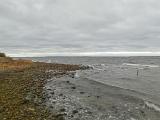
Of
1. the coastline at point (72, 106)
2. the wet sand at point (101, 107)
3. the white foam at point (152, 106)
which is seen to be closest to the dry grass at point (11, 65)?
the coastline at point (72, 106)

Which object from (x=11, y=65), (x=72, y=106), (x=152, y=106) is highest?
(x=11, y=65)

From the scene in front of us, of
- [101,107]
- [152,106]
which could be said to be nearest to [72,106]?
[101,107]

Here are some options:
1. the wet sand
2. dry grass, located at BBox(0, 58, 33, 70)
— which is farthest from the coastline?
dry grass, located at BBox(0, 58, 33, 70)

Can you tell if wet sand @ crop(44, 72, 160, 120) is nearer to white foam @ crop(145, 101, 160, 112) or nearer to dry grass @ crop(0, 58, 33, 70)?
white foam @ crop(145, 101, 160, 112)

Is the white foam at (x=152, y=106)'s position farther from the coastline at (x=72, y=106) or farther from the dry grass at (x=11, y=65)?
the dry grass at (x=11, y=65)

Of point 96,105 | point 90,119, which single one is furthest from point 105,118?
point 96,105

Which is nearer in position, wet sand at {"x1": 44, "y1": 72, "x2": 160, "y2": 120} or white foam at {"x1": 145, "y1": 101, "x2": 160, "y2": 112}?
wet sand at {"x1": 44, "y1": 72, "x2": 160, "y2": 120}

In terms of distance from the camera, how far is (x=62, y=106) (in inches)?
748

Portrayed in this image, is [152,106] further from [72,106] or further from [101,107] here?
[72,106]

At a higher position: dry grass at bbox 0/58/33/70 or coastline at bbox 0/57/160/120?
dry grass at bbox 0/58/33/70

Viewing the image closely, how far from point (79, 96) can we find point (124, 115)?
6793mm

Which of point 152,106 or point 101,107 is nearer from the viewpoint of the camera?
point 101,107

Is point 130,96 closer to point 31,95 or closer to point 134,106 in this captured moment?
point 134,106

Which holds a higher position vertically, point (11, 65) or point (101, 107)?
point (11, 65)
